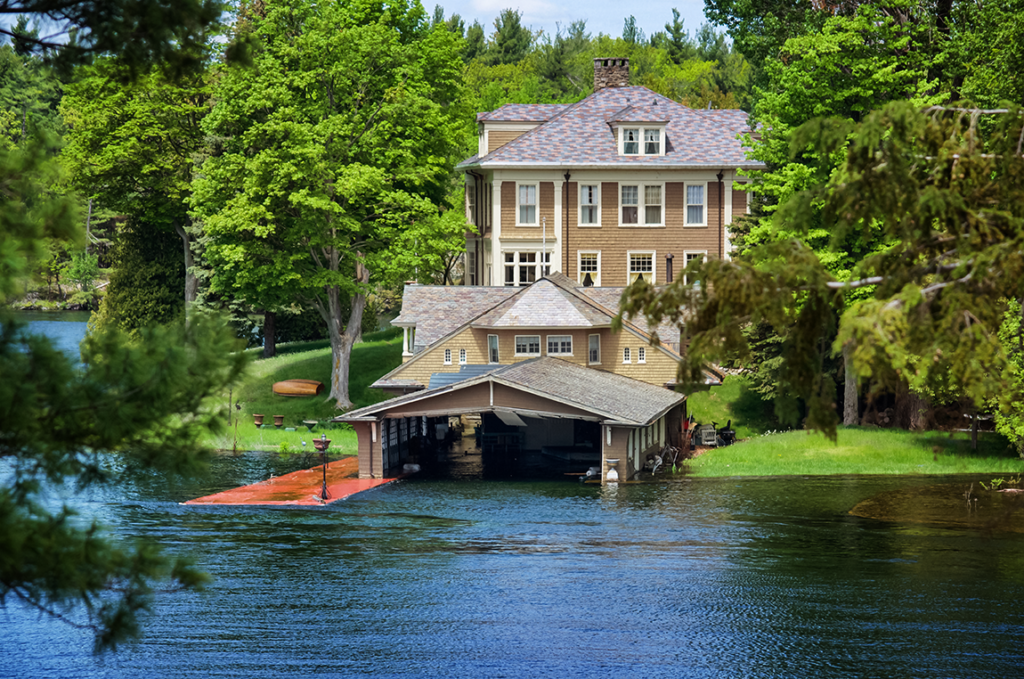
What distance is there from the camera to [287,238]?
181 feet

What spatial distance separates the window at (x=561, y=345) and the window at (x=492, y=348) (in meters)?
2.25

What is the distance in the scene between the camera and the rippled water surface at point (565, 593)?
22.7m

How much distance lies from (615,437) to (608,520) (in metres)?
7.15

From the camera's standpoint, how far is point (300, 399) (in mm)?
57500

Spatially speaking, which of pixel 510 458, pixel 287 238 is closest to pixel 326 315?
pixel 287 238

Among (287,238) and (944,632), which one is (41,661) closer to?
(944,632)

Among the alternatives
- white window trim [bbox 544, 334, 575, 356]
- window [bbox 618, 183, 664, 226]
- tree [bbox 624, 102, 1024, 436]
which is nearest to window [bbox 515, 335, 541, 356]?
white window trim [bbox 544, 334, 575, 356]

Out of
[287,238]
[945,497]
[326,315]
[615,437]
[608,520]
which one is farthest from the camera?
[326,315]

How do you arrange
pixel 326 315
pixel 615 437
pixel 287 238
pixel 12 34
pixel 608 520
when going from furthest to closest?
pixel 326 315 < pixel 287 238 < pixel 615 437 < pixel 608 520 < pixel 12 34

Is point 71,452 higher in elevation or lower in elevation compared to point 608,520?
higher

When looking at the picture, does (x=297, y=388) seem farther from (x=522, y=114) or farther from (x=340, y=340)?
(x=522, y=114)

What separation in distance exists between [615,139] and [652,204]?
13.0 ft

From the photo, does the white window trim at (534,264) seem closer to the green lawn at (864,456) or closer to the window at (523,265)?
the window at (523,265)

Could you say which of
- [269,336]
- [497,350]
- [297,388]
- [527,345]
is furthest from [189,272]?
[527,345]
